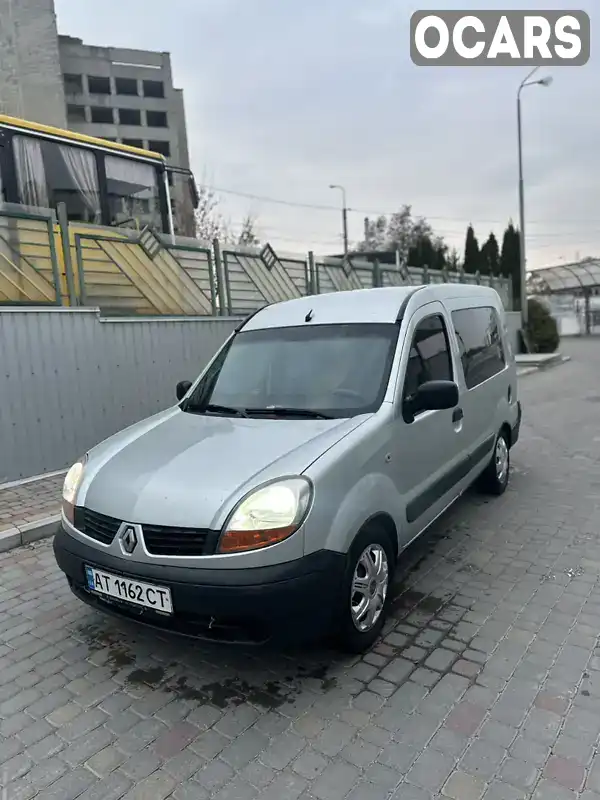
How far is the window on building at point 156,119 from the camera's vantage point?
52.4 metres

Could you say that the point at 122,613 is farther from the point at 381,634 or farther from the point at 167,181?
the point at 167,181

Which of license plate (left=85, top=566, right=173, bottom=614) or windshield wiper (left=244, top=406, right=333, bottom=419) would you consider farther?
windshield wiper (left=244, top=406, right=333, bottom=419)

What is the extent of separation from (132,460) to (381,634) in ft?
5.51

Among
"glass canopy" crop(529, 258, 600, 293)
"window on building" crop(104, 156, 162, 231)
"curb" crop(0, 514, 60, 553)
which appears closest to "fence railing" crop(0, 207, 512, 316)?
"window on building" crop(104, 156, 162, 231)

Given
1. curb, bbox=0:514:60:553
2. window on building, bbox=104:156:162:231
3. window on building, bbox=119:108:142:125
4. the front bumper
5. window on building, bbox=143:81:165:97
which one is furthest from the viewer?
window on building, bbox=143:81:165:97

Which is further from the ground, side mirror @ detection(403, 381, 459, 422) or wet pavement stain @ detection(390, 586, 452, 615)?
side mirror @ detection(403, 381, 459, 422)

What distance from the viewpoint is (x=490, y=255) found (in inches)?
1320

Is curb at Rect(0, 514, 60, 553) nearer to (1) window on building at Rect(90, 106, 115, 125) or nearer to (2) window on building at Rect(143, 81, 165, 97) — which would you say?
(1) window on building at Rect(90, 106, 115, 125)

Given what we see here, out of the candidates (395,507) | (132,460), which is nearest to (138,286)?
(132,460)

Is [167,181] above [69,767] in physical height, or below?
above

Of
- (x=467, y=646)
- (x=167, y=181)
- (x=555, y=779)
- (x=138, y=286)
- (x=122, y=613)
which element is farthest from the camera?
(x=167, y=181)

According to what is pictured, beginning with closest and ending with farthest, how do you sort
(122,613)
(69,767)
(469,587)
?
(69,767) < (122,613) < (469,587)

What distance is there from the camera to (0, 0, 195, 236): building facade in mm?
39031

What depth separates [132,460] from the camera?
301 cm
